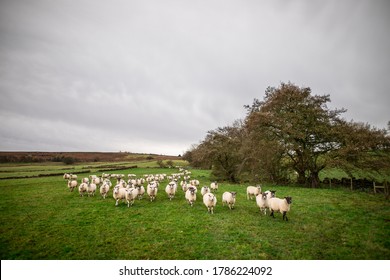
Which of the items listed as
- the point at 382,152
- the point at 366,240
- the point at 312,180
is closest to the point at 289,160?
the point at 312,180

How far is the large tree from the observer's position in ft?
73.4

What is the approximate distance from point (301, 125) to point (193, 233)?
19.8 meters

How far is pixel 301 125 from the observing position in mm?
22750

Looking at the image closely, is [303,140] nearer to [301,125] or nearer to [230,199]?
[301,125]

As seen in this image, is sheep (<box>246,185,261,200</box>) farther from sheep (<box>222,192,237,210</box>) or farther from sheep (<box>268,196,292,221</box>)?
sheep (<box>268,196,292,221</box>)

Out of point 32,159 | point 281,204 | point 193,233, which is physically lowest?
point 32,159

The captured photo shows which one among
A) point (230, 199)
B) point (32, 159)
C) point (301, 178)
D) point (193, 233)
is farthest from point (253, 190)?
point (32, 159)

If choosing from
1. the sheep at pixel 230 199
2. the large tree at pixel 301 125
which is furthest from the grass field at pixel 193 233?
the large tree at pixel 301 125

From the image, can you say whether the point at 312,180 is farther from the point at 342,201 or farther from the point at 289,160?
the point at 342,201

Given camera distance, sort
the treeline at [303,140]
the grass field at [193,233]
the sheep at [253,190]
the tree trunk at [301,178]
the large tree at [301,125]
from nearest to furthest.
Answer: the grass field at [193,233] < the sheep at [253,190] < the treeline at [303,140] < the large tree at [301,125] < the tree trunk at [301,178]

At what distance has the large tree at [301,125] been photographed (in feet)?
73.4

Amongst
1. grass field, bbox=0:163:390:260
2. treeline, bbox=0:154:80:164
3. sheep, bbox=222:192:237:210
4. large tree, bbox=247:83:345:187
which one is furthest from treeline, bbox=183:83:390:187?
treeline, bbox=0:154:80:164

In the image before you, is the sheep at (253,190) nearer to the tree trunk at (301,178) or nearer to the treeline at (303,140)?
the treeline at (303,140)

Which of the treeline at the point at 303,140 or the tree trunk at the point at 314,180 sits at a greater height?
the treeline at the point at 303,140
